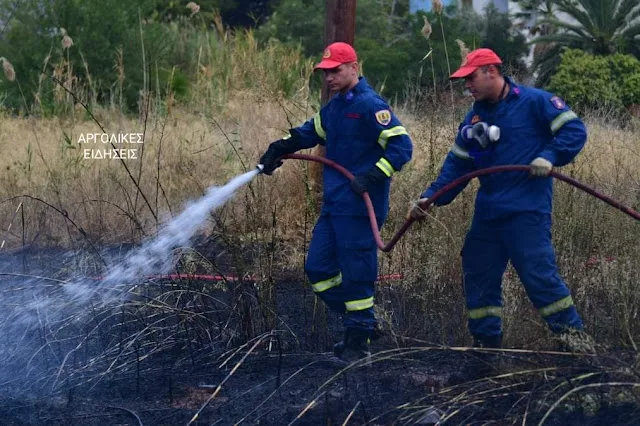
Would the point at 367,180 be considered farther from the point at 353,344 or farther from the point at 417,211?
the point at 353,344

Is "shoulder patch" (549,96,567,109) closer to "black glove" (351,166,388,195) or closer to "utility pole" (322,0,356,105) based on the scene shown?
"black glove" (351,166,388,195)

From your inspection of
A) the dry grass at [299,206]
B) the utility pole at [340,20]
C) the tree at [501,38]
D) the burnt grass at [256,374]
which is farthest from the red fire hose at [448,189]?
the tree at [501,38]

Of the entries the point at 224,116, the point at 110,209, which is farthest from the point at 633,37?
the point at 110,209

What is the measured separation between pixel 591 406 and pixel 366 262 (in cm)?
159

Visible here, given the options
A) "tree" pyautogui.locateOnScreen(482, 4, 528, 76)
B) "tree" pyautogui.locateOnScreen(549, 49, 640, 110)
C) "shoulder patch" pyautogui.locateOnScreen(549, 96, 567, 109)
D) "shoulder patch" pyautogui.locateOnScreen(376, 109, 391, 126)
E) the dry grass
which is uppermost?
"shoulder patch" pyautogui.locateOnScreen(549, 96, 567, 109)

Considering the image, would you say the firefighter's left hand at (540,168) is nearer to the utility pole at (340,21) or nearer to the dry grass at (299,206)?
the dry grass at (299,206)

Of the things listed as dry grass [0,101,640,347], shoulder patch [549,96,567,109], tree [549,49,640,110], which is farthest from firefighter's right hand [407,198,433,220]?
tree [549,49,640,110]

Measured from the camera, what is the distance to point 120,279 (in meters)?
6.16

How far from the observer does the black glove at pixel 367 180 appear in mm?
5285

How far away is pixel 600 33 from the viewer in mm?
16250

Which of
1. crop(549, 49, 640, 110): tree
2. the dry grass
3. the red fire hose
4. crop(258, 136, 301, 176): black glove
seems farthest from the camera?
crop(549, 49, 640, 110): tree

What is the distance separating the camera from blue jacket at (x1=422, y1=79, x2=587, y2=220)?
472 centimetres

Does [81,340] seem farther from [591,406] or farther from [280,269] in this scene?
[591,406]

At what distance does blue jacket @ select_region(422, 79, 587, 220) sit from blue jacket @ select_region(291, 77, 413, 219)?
1.79ft
